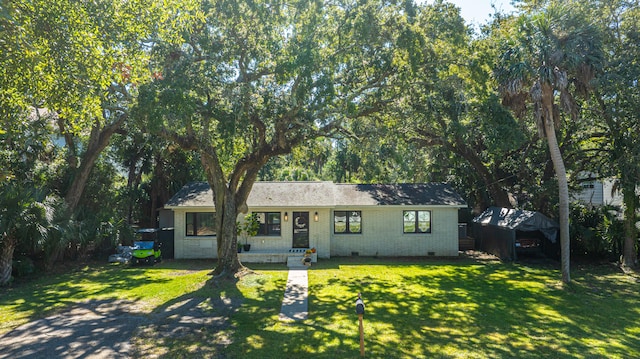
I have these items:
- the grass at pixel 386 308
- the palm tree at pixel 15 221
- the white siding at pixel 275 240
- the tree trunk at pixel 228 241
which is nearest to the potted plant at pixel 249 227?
the white siding at pixel 275 240

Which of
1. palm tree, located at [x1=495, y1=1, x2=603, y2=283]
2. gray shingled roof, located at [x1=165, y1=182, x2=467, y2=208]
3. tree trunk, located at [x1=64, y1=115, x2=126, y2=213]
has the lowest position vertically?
gray shingled roof, located at [x1=165, y1=182, x2=467, y2=208]

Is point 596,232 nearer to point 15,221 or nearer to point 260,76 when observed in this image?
point 260,76

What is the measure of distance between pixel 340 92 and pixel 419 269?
25.2 ft

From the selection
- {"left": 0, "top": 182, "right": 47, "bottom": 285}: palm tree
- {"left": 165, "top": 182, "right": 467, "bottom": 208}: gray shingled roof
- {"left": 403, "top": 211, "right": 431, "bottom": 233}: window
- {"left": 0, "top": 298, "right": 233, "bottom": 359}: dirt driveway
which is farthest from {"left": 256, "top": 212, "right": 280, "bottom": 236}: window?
{"left": 0, "top": 182, "right": 47, "bottom": 285}: palm tree

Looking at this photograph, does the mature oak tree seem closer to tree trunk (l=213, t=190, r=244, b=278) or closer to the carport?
tree trunk (l=213, t=190, r=244, b=278)

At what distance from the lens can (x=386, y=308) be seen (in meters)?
10.3

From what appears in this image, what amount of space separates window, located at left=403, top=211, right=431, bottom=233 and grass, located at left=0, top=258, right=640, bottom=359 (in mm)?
2823

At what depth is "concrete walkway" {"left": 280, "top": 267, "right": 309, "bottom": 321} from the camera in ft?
31.8

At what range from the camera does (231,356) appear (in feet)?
23.3

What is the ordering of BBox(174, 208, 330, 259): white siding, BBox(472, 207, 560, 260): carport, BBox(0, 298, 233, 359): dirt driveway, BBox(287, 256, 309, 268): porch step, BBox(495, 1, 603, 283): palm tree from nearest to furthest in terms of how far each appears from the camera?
BBox(0, 298, 233, 359): dirt driveway < BBox(495, 1, 603, 283): palm tree < BBox(287, 256, 309, 268): porch step < BBox(472, 207, 560, 260): carport < BBox(174, 208, 330, 259): white siding

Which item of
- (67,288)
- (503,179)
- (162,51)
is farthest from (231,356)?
(503,179)

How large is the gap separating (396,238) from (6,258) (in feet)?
49.5

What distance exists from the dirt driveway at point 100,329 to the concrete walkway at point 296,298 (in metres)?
1.57

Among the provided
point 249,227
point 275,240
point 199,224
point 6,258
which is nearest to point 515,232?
point 275,240
